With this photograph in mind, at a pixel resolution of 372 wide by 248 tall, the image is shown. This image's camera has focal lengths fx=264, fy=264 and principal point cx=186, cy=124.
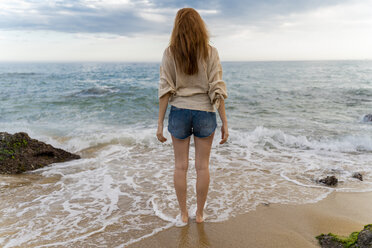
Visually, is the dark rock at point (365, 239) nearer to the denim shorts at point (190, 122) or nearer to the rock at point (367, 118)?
the denim shorts at point (190, 122)

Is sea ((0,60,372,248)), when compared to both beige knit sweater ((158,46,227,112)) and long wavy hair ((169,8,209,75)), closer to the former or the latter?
beige knit sweater ((158,46,227,112))

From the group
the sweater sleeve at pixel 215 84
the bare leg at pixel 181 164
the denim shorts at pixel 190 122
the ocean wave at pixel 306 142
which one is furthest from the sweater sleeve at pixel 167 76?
the ocean wave at pixel 306 142

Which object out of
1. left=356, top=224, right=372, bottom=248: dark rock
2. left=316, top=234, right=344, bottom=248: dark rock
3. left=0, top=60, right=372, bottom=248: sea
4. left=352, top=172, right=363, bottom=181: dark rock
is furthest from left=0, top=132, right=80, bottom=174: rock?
left=352, top=172, right=363, bottom=181: dark rock

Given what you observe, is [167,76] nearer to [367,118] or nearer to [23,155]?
[23,155]

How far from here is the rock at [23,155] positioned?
15.4ft

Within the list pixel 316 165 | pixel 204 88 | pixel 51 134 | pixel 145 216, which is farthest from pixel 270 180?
pixel 51 134

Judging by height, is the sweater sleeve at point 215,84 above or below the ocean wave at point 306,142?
above

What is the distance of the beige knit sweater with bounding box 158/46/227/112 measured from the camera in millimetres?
2545

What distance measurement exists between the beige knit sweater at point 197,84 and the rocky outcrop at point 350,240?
1.63 metres

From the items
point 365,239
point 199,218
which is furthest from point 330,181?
point 199,218

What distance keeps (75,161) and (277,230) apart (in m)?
4.18

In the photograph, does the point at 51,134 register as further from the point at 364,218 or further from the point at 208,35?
the point at 364,218

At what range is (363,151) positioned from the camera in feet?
20.1

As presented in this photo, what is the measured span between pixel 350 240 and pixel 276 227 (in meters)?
0.75
